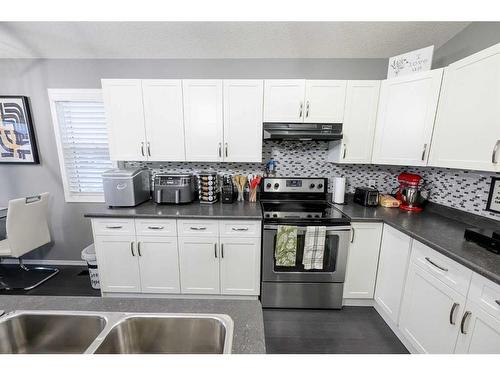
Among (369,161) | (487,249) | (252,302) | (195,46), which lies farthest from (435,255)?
(195,46)

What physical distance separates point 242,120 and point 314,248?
53.1 inches

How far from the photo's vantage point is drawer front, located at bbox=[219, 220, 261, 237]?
1.87 metres

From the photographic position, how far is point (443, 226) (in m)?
1.62

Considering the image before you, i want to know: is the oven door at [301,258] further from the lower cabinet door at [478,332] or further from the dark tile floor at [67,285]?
the dark tile floor at [67,285]

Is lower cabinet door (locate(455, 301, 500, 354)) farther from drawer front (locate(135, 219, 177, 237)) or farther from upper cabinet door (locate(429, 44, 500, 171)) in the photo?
drawer front (locate(135, 219, 177, 237))

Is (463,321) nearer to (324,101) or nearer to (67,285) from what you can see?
(324,101)

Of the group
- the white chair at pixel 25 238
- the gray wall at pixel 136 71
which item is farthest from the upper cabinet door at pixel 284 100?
the white chair at pixel 25 238

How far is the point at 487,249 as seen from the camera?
123cm

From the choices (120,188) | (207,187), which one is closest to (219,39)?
(207,187)

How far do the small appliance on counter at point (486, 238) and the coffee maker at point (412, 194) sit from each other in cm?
68

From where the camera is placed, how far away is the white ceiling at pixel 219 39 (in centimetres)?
183

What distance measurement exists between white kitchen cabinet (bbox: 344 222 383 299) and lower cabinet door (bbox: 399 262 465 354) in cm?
35
